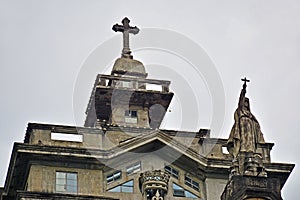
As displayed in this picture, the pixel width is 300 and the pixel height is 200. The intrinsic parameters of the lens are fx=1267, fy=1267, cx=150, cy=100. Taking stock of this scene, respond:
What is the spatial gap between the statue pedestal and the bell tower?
70.4 feet

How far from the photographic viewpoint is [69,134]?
6800 centimetres

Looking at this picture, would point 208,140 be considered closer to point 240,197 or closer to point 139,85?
point 139,85

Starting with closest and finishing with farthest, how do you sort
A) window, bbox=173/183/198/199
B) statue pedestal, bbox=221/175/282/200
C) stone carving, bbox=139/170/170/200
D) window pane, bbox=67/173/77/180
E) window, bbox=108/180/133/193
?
statue pedestal, bbox=221/175/282/200
stone carving, bbox=139/170/170/200
window pane, bbox=67/173/77/180
window, bbox=108/180/133/193
window, bbox=173/183/198/199

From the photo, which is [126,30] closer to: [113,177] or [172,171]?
[172,171]

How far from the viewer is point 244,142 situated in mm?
53750

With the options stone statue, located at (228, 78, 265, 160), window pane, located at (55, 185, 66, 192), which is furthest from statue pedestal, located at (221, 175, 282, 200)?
window pane, located at (55, 185, 66, 192)

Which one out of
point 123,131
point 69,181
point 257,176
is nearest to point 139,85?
point 123,131

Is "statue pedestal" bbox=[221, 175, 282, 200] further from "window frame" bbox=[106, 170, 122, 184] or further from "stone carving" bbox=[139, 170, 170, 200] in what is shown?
"window frame" bbox=[106, 170, 122, 184]

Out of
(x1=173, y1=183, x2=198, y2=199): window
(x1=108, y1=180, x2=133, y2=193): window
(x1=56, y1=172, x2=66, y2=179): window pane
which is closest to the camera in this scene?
(x1=56, y1=172, x2=66, y2=179): window pane

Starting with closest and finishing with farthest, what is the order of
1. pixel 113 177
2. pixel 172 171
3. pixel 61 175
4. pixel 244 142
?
pixel 244 142 → pixel 61 175 → pixel 113 177 → pixel 172 171

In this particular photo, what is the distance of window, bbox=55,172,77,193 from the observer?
65.8m

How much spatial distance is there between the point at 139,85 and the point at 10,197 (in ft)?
36.7

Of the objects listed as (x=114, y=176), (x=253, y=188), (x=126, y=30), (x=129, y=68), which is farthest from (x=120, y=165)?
(x=253, y=188)

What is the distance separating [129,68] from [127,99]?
2.70 meters
